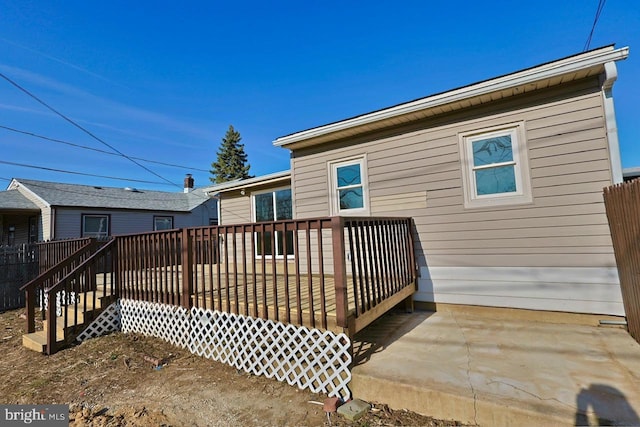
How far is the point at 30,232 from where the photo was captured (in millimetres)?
15086

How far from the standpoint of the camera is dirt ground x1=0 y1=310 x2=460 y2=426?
8.58 feet

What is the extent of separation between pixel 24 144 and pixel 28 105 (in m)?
5.44

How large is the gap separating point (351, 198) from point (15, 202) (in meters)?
17.0

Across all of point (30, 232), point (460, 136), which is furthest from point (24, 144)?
point (460, 136)

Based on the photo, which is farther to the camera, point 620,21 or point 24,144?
point 24,144

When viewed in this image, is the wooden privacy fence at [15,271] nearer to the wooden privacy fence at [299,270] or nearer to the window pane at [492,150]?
the wooden privacy fence at [299,270]

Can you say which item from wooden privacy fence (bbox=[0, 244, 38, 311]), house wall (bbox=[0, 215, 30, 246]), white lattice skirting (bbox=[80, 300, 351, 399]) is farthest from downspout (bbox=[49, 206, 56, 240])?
white lattice skirting (bbox=[80, 300, 351, 399])

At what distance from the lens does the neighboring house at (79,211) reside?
13.6 m

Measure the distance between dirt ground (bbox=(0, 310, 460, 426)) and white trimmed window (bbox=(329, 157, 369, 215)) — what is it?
11.5ft

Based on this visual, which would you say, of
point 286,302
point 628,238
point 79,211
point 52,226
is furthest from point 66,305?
point 79,211

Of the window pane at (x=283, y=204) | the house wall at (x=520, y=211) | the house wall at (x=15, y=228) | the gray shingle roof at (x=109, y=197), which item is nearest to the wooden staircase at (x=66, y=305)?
the window pane at (x=283, y=204)

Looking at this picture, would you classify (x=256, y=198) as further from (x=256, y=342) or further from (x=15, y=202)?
(x=15, y=202)

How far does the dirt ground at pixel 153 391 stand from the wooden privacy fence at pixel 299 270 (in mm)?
720

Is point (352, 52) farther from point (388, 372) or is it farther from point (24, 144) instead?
point (24, 144)
